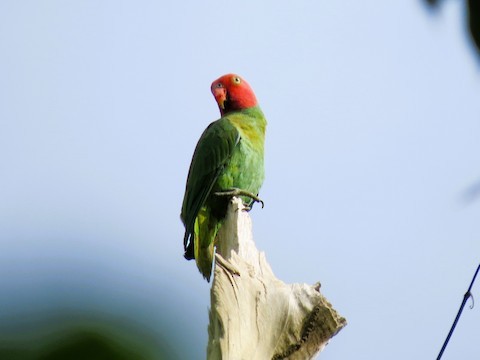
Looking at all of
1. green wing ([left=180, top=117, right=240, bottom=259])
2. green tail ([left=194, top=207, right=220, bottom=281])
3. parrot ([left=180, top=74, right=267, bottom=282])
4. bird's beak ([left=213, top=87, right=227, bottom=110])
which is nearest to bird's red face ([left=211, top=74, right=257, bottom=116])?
bird's beak ([left=213, top=87, right=227, bottom=110])

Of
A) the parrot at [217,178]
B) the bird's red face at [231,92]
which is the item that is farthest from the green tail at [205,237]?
the bird's red face at [231,92]

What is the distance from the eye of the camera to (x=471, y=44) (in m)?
1.05

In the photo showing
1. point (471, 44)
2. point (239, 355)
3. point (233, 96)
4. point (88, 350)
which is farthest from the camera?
point (233, 96)

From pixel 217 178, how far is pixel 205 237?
0.42 metres

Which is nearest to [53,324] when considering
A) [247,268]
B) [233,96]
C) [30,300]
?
[30,300]

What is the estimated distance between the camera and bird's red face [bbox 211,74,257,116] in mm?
5105

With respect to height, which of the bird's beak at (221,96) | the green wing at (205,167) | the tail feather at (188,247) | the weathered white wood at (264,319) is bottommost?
the weathered white wood at (264,319)

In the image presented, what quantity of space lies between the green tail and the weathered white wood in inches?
66.7

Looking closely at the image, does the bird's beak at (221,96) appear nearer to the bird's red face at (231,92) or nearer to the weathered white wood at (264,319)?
the bird's red face at (231,92)

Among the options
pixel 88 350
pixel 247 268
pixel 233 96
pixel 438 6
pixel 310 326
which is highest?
pixel 233 96

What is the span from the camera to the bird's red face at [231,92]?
201 inches

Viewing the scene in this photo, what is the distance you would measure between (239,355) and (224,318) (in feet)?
0.50

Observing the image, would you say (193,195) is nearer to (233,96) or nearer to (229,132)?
(229,132)

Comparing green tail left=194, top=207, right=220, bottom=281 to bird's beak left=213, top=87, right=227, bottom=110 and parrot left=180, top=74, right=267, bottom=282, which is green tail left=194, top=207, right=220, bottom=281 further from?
bird's beak left=213, top=87, right=227, bottom=110
